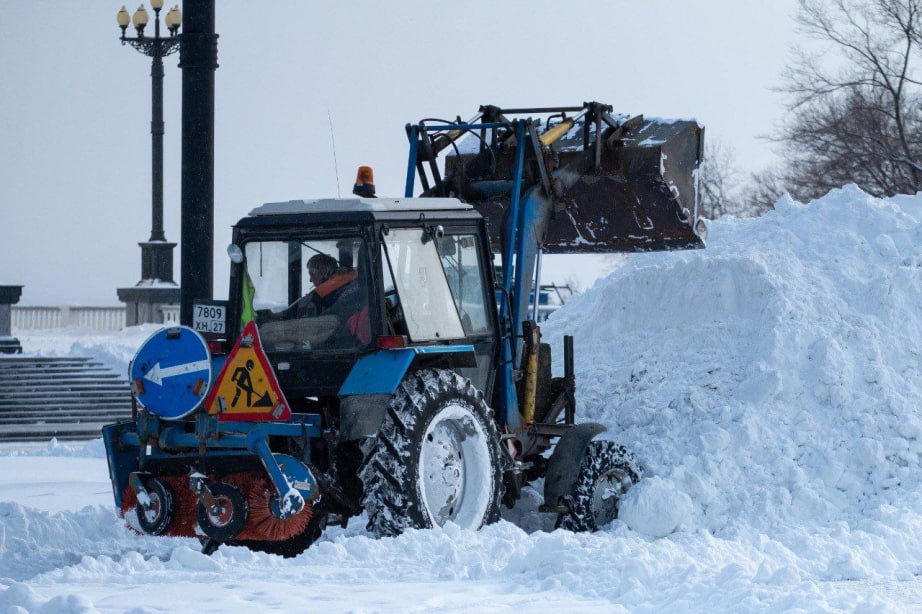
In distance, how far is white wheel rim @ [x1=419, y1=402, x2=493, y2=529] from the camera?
25.3 ft

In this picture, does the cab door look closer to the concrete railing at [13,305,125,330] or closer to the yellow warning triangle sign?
the yellow warning triangle sign

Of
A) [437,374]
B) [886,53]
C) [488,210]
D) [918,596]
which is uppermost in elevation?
[886,53]

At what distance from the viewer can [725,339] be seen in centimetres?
1237

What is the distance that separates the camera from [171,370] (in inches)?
302

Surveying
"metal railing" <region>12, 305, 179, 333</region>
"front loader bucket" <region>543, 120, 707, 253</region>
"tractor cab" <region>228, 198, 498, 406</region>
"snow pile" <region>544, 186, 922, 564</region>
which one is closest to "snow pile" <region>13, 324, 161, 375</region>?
"metal railing" <region>12, 305, 179, 333</region>

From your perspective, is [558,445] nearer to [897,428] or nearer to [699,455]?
[699,455]

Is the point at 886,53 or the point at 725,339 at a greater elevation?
the point at 886,53

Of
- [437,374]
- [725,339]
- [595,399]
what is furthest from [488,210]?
[437,374]

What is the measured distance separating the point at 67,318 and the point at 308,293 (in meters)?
30.9

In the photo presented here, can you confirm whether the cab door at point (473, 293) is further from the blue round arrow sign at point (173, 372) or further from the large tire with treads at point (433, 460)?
the blue round arrow sign at point (173, 372)

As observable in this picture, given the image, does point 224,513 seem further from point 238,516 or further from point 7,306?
point 7,306

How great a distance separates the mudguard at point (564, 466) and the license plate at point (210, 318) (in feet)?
8.12

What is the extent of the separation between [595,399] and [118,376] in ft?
36.6

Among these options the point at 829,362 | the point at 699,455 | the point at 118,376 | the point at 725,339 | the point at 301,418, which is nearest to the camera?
the point at 301,418
